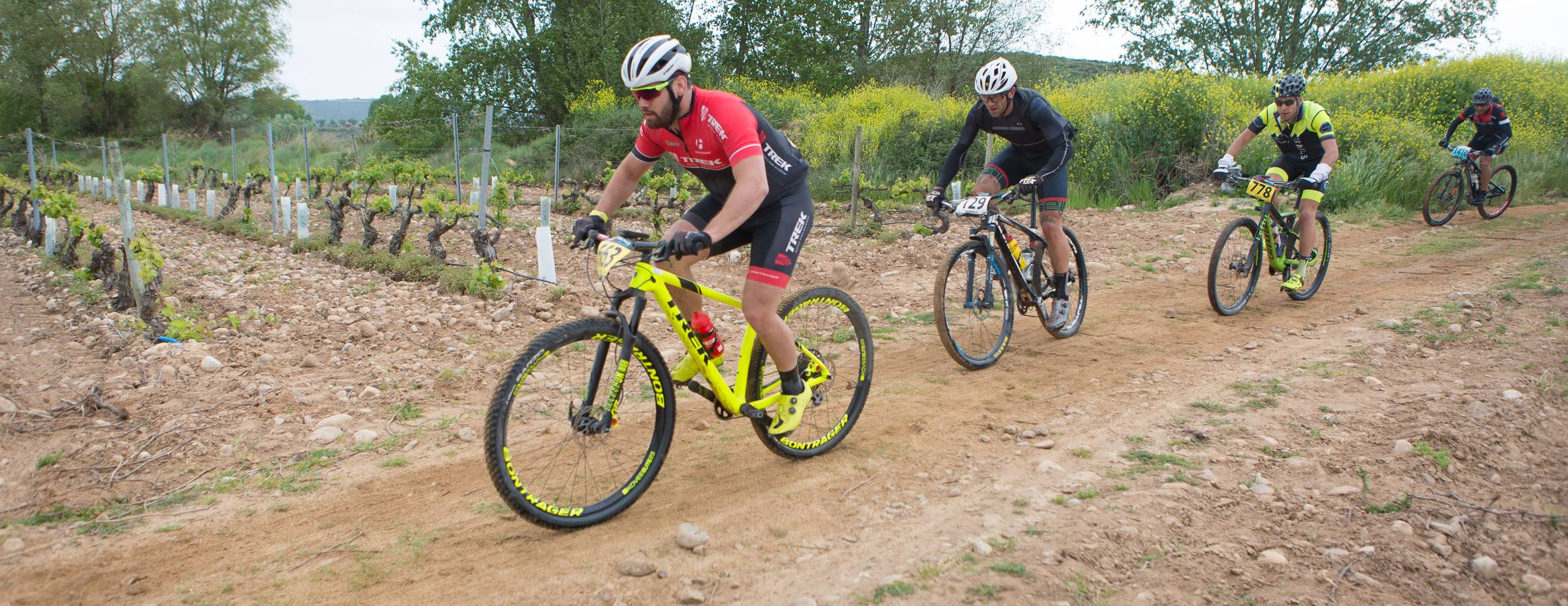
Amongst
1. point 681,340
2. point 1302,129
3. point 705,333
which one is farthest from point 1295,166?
point 681,340

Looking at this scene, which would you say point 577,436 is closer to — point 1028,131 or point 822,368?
point 822,368

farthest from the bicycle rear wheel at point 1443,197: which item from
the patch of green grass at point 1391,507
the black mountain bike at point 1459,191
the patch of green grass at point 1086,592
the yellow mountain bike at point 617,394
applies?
the patch of green grass at point 1086,592

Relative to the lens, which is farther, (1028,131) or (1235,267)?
(1235,267)

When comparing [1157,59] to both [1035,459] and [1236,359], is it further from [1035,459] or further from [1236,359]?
[1035,459]

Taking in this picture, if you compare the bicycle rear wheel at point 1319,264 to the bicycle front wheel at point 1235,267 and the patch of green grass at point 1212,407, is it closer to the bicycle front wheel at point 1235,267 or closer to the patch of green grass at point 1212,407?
the bicycle front wheel at point 1235,267

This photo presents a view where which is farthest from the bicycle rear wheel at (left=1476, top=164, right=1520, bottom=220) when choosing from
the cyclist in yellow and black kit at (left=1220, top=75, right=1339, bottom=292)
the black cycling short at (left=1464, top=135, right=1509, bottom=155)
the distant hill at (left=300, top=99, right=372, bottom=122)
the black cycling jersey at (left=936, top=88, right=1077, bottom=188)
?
the distant hill at (left=300, top=99, right=372, bottom=122)

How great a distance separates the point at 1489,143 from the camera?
44.5ft

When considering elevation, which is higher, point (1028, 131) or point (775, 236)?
point (1028, 131)

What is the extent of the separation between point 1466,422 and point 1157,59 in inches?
1514

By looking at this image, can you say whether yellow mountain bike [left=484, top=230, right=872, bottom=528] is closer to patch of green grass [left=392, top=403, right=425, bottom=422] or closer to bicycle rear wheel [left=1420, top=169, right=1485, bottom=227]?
patch of green grass [left=392, top=403, right=425, bottom=422]

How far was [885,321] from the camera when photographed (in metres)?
7.73

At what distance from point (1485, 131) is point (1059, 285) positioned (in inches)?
457

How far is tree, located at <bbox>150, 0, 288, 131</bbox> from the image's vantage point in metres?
48.8

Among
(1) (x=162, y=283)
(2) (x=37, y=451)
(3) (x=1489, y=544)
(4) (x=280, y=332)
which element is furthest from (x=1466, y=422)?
(1) (x=162, y=283)
